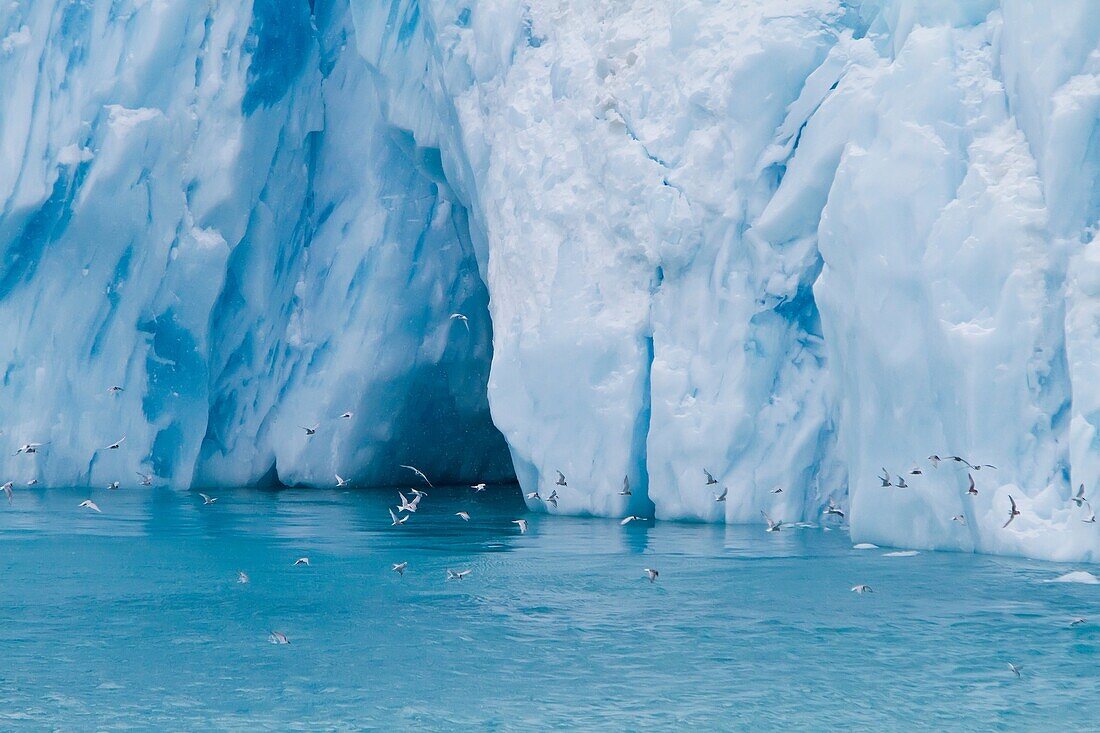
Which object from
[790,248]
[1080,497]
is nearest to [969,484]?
[1080,497]

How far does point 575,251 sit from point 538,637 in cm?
968

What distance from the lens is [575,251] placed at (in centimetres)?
1723

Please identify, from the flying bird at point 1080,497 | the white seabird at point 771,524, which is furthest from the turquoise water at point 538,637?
the flying bird at point 1080,497

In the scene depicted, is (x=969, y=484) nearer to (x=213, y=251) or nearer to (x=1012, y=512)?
(x=1012, y=512)

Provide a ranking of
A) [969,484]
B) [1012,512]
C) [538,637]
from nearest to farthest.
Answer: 1. [538,637]
2. [1012,512]
3. [969,484]

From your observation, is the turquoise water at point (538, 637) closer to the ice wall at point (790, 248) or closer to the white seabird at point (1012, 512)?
the white seabird at point (1012, 512)

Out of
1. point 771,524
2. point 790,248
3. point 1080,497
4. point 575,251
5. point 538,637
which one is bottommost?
point 538,637

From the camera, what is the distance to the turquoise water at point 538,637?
6340mm

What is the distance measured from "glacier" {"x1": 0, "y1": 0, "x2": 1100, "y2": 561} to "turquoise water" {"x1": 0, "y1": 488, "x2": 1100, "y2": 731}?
73.5 inches

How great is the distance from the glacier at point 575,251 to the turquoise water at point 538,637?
6.12 ft

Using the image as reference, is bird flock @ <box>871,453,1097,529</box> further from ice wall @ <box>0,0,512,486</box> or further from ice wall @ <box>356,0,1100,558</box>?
ice wall @ <box>0,0,512,486</box>

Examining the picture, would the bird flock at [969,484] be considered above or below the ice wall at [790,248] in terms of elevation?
below

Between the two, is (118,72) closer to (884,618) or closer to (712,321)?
(712,321)

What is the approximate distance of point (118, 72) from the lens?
68.9ft
